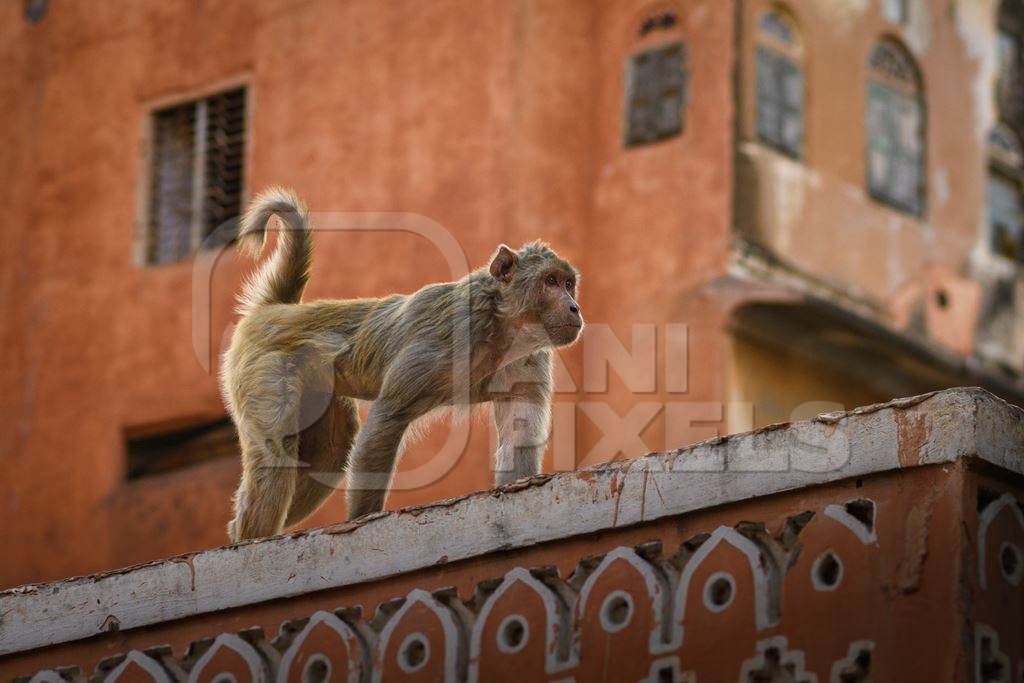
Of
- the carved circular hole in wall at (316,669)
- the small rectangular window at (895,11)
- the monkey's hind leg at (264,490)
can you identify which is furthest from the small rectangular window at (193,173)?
the carved circular hole in wall at (316,669)

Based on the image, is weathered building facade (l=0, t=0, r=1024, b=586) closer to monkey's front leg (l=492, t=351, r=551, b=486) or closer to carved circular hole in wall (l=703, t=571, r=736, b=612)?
monkey's front leg (l=492, t=351, r=551, b=486)

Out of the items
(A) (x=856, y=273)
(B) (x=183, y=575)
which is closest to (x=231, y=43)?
(A) (x=856, y=273)

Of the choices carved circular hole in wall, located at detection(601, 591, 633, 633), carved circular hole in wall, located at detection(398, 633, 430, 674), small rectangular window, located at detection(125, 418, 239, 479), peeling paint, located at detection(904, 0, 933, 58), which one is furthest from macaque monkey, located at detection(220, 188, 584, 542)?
peeling paint, located at detection(904, 0, 933, 58)

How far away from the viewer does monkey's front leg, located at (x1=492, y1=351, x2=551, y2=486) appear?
7.20 meters

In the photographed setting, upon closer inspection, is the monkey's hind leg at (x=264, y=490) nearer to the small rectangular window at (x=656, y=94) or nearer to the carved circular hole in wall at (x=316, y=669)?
the carved circular hole in wall at (x=316, y=669)

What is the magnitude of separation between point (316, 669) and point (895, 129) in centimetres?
1145

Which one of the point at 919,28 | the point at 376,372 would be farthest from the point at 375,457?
the point at 919,28

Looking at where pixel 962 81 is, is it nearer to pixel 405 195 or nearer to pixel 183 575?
pixel 405 195

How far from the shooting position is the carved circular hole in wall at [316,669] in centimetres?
573

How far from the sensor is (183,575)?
611 centimetres

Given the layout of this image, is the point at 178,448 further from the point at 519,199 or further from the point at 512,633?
the point at 512,633

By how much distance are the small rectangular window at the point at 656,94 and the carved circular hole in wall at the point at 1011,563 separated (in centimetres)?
1002

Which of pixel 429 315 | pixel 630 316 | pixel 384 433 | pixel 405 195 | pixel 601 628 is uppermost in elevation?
pixel 405 195

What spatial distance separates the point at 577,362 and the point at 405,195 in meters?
1.93
